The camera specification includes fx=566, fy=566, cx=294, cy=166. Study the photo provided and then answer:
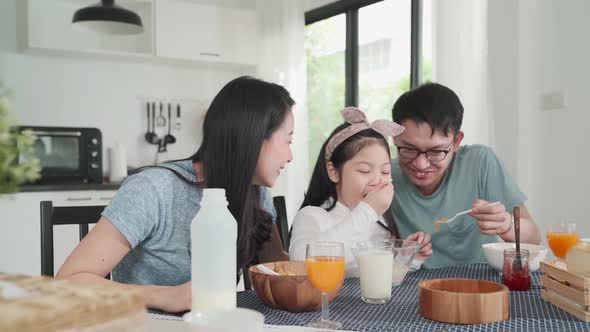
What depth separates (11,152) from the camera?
0.64 meters

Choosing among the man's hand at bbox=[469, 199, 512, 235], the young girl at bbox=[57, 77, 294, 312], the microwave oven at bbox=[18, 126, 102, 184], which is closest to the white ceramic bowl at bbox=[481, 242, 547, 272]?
the man's hand at bbox=[469, 199, 512, 235]

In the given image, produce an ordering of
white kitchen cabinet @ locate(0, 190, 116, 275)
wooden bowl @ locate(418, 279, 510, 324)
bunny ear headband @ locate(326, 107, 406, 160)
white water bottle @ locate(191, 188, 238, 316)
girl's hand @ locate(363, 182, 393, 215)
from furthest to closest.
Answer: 1. white kitchen cabinet @ locate(0, 190, 116, 275)
2. bunny ear headband @ locate(326, 107, 406, 160)
3. girl's hand @ locate(363, 182, 393, 215)
4. wooden bowl @ locate(418, 279, 510, 324)
5. white water bottle @ locate(191, 188, 238, 316)

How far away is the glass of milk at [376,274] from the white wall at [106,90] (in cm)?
368

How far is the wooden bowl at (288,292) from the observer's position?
45.7 inches

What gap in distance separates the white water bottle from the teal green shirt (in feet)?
3.93

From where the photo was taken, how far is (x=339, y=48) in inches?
188

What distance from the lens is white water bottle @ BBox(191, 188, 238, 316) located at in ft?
3.24

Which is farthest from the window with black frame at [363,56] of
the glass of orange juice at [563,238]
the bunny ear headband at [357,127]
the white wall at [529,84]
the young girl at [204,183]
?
the young girl at [204,183]

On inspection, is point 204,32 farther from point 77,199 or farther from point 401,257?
point 401,257

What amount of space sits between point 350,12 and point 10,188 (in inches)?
165

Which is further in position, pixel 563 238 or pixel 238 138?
pixel 563 238

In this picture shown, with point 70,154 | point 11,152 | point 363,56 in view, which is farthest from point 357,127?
point 70,154

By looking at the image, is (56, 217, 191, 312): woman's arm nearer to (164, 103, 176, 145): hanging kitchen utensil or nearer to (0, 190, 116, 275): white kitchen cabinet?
(0, 190, 116, 275): white kitchen cabinet

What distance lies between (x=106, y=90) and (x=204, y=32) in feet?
3.08
